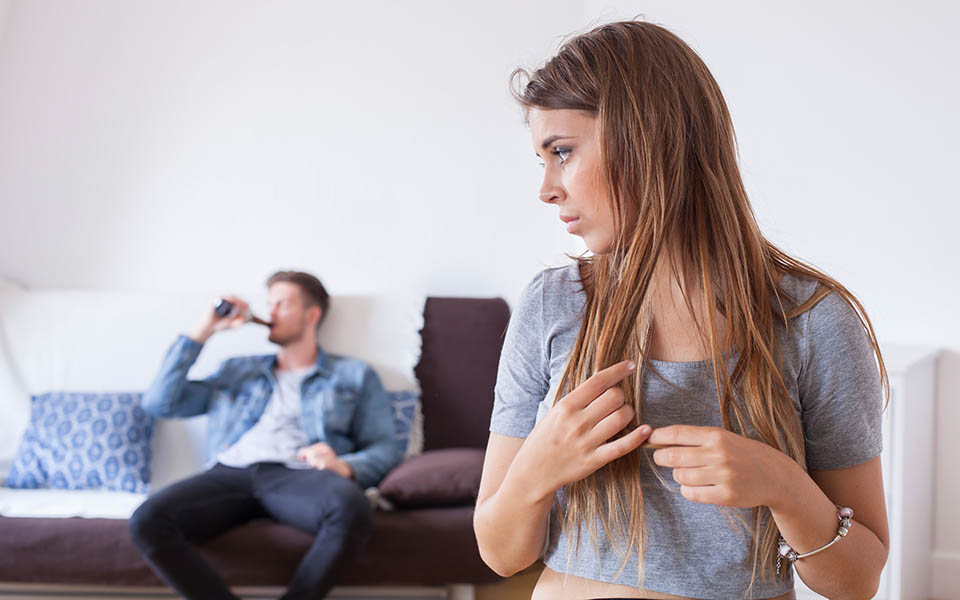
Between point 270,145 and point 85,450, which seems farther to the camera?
point 270,145

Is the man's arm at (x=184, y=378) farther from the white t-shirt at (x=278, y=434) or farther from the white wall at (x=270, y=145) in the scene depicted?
the white wall at (x=270, y=145)

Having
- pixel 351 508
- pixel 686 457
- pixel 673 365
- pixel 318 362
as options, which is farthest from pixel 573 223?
pixel 318 362

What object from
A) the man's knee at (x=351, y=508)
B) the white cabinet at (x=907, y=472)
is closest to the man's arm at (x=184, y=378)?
the man's knee at (x=351, y=508)

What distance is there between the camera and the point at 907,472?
2207 millimetres

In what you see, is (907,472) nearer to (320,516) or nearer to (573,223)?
(320,516)

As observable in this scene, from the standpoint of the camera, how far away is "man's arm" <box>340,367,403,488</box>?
241 cm

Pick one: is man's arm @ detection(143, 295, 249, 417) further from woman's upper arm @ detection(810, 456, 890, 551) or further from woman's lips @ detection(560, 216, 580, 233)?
woman's upper arm @ detection(810, 456, 890, 551)

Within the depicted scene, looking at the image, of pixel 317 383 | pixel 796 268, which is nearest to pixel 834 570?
pixel 796 268

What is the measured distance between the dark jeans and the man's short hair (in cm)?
60

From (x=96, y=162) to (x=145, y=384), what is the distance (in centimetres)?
98

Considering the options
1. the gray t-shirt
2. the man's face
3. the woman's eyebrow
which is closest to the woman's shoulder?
the gray t-shirt

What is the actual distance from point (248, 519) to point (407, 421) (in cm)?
63

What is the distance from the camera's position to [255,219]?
316 centimetres

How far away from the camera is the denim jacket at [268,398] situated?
2551mm
